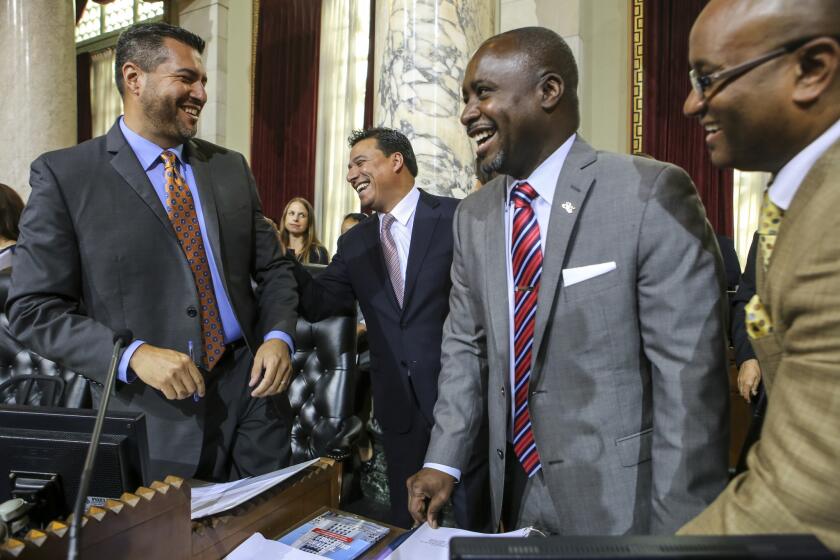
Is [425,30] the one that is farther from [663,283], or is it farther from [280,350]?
[663,283]

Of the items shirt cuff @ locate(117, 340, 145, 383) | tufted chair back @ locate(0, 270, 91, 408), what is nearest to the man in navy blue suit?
shirt cuff @ locate(117, 340, 145, 383)

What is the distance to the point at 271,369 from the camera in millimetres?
1600

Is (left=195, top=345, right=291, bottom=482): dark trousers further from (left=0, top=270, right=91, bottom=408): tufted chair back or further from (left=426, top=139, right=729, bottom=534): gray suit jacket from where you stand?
(left=0, top=270, right=91, bottom=408): tufted chair back

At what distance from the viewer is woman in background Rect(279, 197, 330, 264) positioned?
5.48m

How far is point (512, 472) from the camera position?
4.92 feet

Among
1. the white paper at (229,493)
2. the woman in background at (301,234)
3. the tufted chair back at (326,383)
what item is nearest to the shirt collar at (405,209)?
the tufted chair back at (326,383)

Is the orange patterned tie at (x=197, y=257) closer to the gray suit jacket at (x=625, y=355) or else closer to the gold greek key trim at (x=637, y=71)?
the gray suit jacket at (x=625, y=355)

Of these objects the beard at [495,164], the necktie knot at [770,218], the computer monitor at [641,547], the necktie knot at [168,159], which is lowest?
the computer monitor at [641,547]

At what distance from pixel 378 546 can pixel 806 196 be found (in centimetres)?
84

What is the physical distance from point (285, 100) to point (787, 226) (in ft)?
25.1

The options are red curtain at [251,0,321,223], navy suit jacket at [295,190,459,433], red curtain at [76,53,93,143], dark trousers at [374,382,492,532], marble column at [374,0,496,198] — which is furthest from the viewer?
red curtain at [76,53,93,143]

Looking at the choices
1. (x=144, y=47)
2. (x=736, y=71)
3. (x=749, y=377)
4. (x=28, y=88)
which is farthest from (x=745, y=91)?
(x=28, y=88)

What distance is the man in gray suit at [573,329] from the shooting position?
48.4 inches

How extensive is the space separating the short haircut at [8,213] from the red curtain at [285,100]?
4675 mm
